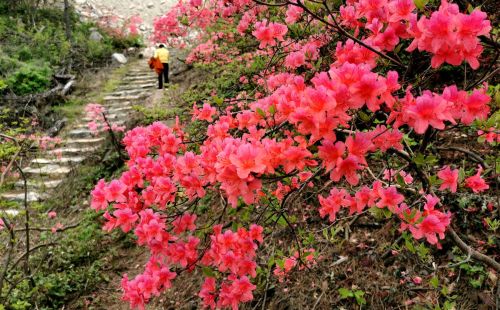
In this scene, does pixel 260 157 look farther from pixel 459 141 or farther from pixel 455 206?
pixel 459 141

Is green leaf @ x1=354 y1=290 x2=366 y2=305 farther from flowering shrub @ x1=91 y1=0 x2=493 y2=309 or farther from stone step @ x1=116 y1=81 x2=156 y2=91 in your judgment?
stone step @ x1=116 y1=81 x2=156 y2=91

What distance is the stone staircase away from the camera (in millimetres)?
6629

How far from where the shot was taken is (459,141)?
3135 millimetres

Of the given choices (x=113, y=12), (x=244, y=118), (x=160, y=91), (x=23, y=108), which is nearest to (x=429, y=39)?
(x=244, y=118)

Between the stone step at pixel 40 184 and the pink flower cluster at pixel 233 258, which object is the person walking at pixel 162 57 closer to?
the stone step at pixel 40 184

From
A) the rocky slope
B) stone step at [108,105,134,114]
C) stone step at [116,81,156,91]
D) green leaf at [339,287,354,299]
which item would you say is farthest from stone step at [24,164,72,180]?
the rocky slope

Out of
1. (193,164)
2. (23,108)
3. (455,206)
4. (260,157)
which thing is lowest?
(23,108)

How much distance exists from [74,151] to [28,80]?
10.4 feet

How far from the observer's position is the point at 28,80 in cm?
933

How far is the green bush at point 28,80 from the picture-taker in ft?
30.0

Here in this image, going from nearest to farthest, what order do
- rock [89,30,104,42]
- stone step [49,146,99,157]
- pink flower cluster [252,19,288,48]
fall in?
pink flower cluster [252,19,288,48] → stone step [49,146,99,157] → rock [89,30,104,42]

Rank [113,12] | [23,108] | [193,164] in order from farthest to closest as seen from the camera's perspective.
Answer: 1. [113,12]
2. [23,108]
3. [193,164]

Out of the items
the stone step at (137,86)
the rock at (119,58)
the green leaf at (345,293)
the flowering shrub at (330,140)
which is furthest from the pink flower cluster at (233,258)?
the rock at (119,58)

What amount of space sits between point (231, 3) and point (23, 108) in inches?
299
